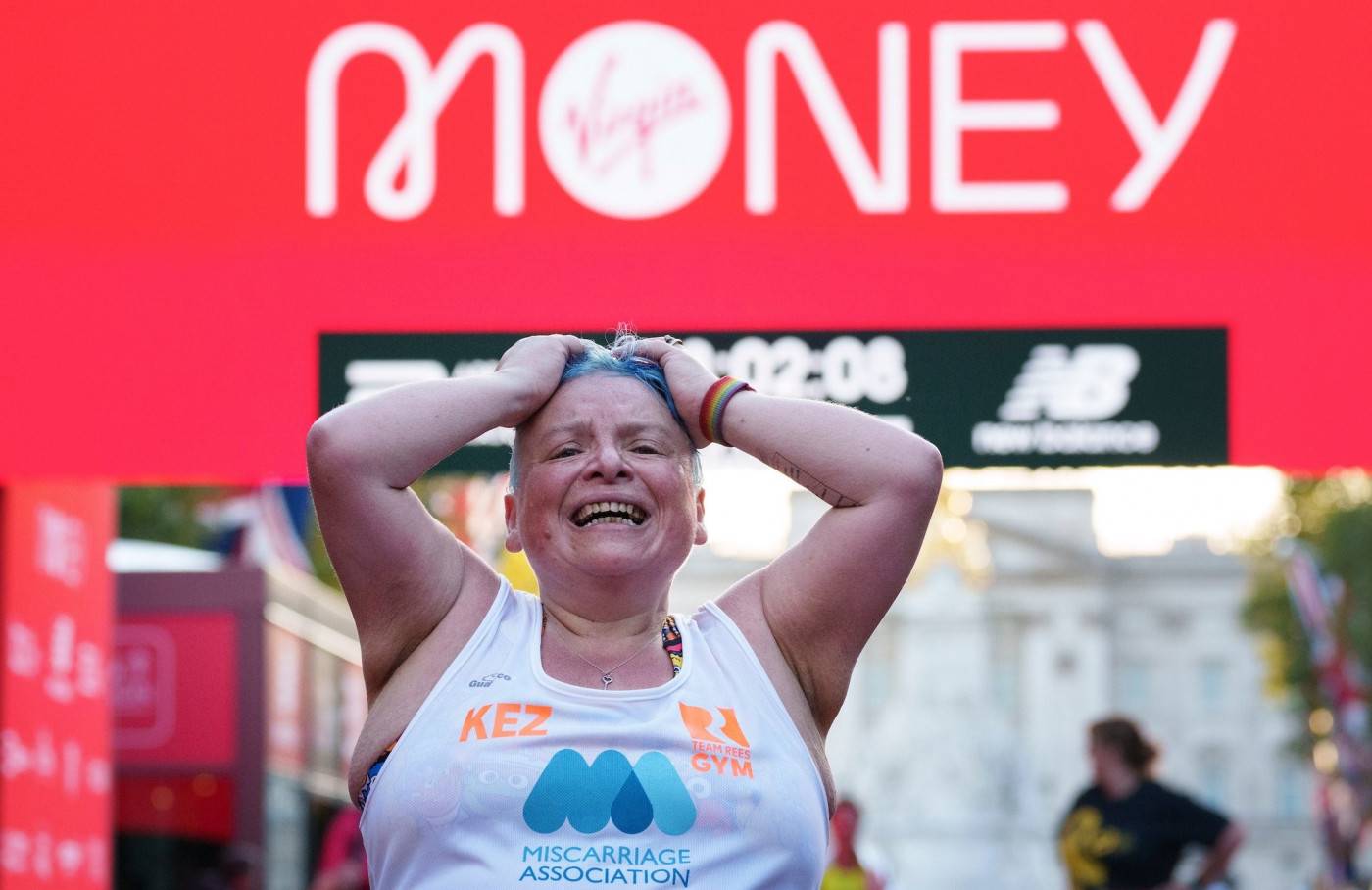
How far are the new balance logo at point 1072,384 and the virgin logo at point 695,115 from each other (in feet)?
1.17

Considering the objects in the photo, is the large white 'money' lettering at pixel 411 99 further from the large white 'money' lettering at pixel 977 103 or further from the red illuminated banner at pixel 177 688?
the red illuminated banner at pixel 177 688

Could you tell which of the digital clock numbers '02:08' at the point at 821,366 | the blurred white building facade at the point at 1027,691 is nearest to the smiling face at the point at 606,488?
the digital clock numbers '02:08' at the point at 821,366

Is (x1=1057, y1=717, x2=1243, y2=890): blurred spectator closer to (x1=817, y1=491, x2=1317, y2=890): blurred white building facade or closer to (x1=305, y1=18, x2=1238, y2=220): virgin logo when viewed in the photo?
(x1=305, y1=18, x2=1238, y2=220): virgin logo

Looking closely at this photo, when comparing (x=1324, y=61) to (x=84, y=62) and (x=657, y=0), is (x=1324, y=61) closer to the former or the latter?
(x=657, y=0)

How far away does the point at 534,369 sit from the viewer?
2.73 meters

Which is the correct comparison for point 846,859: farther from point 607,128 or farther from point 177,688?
point 607,128

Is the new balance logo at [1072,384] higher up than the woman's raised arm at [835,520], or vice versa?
the new balance logo at [1072,384]

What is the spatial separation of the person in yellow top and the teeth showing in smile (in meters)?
6.90

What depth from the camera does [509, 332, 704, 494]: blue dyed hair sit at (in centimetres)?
277

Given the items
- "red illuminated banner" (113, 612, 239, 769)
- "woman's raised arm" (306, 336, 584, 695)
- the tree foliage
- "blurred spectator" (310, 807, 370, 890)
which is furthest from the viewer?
the tree foliage

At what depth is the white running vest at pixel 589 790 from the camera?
7.99ft

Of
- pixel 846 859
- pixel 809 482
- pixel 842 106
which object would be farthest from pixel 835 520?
pixel 846 859

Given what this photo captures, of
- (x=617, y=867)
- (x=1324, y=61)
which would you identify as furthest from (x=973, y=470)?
(x=617, y=867)

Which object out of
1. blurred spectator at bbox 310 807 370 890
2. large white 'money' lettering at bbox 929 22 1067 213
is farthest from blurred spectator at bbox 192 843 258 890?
large white 'money' lettering at bbox 929 22 1067 213
